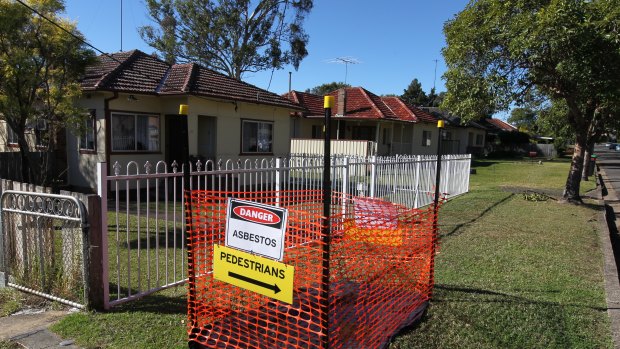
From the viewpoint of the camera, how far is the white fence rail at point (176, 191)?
4359 mm

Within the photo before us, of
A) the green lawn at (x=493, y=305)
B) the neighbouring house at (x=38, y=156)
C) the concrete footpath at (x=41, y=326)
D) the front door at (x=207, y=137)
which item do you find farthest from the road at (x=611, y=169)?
the neighbouring house at (x=38, y=156)

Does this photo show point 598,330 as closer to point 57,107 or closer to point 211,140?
point 57,107

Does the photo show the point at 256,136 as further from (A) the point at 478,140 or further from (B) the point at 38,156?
(A) the point at 478,140

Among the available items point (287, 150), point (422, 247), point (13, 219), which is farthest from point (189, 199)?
point (287, 150)

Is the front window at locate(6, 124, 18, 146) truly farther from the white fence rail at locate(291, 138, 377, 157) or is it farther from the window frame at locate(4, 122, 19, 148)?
the white fence rail at locate(291, 138, 377, 157)

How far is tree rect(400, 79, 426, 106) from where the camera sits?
72562 millimetres

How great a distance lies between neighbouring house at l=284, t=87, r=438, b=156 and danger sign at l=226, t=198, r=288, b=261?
20900mm

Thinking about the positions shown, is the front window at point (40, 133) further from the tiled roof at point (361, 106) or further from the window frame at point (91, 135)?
the tiled roof at point (361, 106)

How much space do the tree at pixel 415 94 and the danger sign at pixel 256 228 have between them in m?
72.2

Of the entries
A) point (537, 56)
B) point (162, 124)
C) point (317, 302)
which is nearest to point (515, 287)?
point (317, 302)

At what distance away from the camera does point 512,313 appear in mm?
4359

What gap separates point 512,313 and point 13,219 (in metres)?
5.33

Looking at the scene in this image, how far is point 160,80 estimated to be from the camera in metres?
13.8

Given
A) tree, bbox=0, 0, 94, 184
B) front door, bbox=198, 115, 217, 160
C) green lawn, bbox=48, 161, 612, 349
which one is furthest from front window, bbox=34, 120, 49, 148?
green lawn, bbox=48, 161, 612, 349
